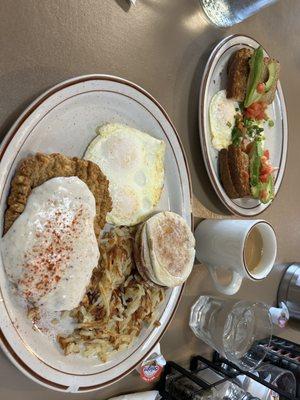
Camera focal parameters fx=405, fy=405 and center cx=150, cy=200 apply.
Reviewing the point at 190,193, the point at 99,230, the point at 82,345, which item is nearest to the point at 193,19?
the point at 190,193

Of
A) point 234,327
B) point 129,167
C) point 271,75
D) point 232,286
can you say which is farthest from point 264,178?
point 129,167

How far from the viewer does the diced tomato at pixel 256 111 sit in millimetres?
2508

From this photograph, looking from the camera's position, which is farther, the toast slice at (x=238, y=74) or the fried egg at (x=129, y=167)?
the toast slice at (x=238, y=74)

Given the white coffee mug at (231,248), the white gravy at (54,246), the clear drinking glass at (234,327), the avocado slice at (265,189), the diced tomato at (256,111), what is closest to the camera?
the white gravy at (54,246)

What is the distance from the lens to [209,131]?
2.30 m

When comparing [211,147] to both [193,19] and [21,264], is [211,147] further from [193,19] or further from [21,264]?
[21,264]

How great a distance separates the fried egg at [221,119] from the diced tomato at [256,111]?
145 millimetres

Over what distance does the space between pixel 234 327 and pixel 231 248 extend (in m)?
0.48

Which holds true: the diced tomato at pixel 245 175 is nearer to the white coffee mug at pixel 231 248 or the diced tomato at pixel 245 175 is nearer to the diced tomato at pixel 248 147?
the diced tomato at pixel 248 147

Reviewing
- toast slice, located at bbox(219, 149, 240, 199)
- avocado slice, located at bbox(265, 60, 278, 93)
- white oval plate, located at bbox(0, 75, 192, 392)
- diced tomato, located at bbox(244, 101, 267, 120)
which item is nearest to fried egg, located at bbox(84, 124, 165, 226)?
white oval plate, located at bbox(0, 75, 192, 392)

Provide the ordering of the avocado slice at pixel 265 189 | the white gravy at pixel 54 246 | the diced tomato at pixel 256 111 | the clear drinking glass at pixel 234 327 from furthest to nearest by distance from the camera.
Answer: the diced tomato at pixel 256 111 → the avocado slice at pixel 265 189 → the clear drinking glass at pixel 234 327 → the white gravy at pixel 54 246

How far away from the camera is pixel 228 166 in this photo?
2.33 metres

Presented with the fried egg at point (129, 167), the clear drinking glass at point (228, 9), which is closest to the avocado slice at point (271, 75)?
the clear drinking glass at point (228, 9)

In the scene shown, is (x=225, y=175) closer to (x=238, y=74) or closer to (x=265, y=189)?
(x=265, y=189)
